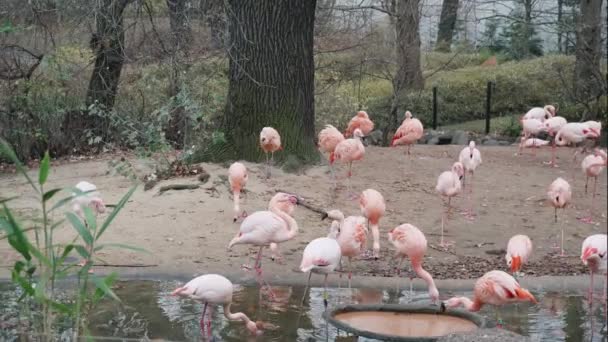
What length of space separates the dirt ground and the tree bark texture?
315 centimetres

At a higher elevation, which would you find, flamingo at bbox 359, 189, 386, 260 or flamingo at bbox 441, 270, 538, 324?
flamingo at bbox 359, 189, 386, 260

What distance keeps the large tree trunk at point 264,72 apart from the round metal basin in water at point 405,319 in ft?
15.4

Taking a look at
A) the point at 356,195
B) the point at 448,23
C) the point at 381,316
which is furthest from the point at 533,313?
the point at 448,23

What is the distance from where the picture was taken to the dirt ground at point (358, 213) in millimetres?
6988

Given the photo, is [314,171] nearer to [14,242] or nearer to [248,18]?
[248,18]

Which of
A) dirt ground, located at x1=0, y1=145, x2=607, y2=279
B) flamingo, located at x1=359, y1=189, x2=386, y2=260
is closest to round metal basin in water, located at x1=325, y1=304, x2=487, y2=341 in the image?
dirt ground, located at x1=0, y1=145, x2=607, y2=279

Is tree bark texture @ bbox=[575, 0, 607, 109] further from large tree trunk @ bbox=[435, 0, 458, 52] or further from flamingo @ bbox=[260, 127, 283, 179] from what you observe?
flamingo @ bbox=[260, 127, 283, 179]

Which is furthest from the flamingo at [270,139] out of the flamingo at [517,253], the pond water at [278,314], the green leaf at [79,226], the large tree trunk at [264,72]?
the green leaf at [79,226]

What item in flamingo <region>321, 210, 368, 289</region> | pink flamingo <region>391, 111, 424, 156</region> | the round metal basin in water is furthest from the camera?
pink flamingo <region>391, 111, 424, 156</region>

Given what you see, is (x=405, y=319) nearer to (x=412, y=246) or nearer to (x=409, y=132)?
(x=412, y=246)

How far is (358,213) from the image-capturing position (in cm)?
850

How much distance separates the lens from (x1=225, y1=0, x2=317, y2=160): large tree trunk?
9664 millimetres

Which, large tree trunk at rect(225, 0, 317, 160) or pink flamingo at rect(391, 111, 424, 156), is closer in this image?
large tree trunk at rect(225, 0, 317, 160)

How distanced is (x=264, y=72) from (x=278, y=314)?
4.56 meters
